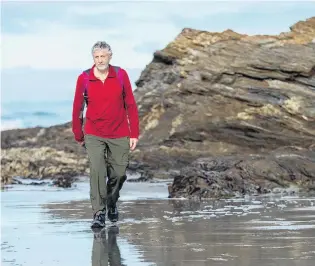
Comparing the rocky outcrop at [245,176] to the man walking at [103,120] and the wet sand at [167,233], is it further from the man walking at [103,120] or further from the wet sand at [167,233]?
the man walking at [103,120]

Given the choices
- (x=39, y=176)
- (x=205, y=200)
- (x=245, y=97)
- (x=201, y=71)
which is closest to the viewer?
(x=205, y=200)

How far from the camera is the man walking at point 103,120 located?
32.6 ft

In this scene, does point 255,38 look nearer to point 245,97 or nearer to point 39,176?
point 245,97

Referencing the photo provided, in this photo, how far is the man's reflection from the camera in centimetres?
752

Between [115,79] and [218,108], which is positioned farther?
[218,108]

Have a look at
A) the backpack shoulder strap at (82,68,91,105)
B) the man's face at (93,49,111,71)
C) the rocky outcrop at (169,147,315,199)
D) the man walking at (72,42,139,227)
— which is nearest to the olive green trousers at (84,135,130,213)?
the man walking at (72,42,139,227)

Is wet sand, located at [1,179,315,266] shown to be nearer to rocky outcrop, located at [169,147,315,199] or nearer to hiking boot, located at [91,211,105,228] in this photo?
hiking boot, located at [91,211,105,228]

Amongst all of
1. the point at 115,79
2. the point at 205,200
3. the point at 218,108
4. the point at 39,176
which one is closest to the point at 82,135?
the point at 115,79

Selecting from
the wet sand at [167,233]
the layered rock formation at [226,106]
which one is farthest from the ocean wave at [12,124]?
the wet sand at [167,233]

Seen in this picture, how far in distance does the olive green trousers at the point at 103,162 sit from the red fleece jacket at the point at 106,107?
3.1 inches

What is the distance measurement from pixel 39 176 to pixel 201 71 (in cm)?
750

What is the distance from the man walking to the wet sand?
47cm

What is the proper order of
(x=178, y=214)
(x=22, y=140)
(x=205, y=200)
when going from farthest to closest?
(x=22, y=140) < (x=205, y=200) < (x=178, y=214)

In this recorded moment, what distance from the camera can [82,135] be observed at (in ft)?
33.7
